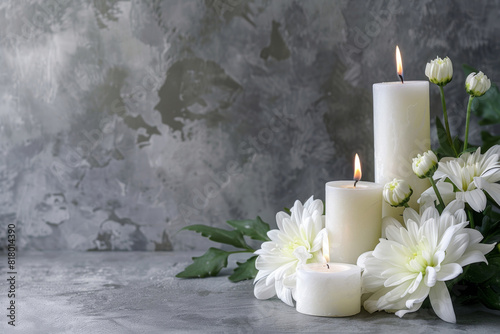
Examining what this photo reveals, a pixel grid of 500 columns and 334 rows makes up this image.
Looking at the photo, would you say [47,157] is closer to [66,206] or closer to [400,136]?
[66,206]

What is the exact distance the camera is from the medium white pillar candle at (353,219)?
2.38 ft

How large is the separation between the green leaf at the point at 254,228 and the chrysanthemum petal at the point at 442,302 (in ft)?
0.98

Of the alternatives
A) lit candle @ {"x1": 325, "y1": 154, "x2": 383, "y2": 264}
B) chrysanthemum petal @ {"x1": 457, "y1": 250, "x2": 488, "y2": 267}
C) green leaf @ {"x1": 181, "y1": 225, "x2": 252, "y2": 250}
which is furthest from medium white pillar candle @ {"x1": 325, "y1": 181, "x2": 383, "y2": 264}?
green leaf @ {"x1": 181, "y1": 225, "x2": 252, "y2": 250}

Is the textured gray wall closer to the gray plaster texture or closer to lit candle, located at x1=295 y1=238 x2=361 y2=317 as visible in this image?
the gray plaster texture

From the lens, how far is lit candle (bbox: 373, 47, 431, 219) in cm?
74

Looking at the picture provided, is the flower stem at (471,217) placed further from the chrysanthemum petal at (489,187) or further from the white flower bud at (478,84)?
the white flower bud at (478,84)

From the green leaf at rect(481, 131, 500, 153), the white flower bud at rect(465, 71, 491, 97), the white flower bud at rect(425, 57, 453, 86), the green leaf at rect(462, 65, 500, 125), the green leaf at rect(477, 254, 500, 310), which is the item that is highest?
the white flower bud at rect(425, 57, 453, 86)

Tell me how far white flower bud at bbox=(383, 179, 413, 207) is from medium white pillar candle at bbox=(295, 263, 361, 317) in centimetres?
9

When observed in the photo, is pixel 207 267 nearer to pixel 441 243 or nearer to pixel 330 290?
pixel 330 290

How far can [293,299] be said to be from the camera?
0.78 meters

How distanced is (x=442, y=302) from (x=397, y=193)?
13 cm

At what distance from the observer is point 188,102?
1.05 m

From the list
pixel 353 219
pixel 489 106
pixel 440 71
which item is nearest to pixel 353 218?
pixel 353 219

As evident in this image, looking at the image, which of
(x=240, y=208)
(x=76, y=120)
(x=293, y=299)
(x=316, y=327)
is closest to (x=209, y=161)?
(x=240, y=208)
